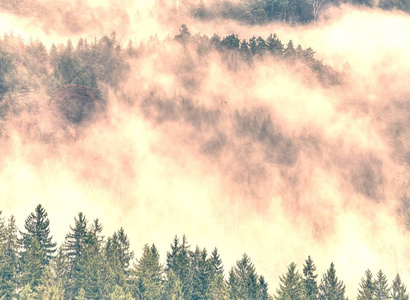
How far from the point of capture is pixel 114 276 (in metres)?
97.1

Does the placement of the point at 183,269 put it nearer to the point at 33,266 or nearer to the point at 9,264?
the point at 33,266

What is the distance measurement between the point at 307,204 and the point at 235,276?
87.3 meters

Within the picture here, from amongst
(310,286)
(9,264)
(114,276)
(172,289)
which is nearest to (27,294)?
(9,264)

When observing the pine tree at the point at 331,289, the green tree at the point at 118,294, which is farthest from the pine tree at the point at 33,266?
the pine tree at the point at 331,289

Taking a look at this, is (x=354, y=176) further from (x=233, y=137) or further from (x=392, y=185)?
(x=233, y=137)

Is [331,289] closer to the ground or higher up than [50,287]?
higher up

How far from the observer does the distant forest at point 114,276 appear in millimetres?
Answer: 94688

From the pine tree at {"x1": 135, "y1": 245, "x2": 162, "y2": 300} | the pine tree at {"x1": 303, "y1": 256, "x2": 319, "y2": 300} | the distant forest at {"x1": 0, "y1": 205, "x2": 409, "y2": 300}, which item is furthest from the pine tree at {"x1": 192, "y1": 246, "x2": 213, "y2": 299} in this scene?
the pine tree at {"x1": 303, "y1": 256, "x2": 319, "y2": 300}

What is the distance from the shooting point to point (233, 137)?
196000 millimetres

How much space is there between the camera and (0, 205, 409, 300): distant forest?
3728 inches

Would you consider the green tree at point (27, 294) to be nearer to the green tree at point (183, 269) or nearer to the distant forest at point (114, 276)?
the distant forest at point (114, 276)

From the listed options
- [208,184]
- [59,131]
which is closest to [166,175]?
[208,184]

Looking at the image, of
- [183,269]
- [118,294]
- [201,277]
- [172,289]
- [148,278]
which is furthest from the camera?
[183,269]

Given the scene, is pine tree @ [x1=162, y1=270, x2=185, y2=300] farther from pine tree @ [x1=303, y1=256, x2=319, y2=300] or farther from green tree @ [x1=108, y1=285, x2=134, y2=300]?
pine tree @ [x1=303, y1=256, x2=319, y2=300]
